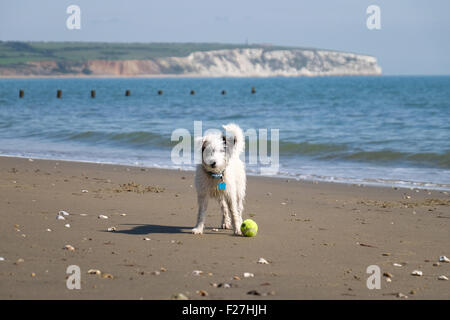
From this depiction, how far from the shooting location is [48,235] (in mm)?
7332

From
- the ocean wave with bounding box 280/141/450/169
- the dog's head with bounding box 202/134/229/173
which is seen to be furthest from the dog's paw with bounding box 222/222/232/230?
the ocean wave with bounding box 280/141/450/169

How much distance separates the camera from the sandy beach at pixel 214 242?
550cm

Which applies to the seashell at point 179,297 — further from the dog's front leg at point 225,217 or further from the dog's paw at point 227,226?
the dog's paw at point 227,226

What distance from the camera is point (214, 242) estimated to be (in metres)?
7.55

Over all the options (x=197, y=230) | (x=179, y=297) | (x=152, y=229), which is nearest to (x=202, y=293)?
(x=179, y=297)

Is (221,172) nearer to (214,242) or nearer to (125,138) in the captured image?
(214,242)

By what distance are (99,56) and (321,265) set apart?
19177cm

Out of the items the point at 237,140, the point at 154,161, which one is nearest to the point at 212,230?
the point at 237,140

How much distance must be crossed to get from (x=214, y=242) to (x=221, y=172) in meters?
0.97

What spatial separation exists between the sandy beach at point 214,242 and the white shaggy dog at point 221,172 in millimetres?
338

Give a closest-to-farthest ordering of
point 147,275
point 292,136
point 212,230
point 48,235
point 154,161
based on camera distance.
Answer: point 147,275
point 48,235
point 212,230
point 154,161
point 292,136

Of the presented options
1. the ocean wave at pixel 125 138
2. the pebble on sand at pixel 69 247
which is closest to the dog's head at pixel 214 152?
the pebble on sand at pixel 69 247

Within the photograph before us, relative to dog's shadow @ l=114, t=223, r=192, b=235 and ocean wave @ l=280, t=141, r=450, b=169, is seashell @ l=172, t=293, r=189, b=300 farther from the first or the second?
ocean wave @ l=280, t=141, r=450, b=169
